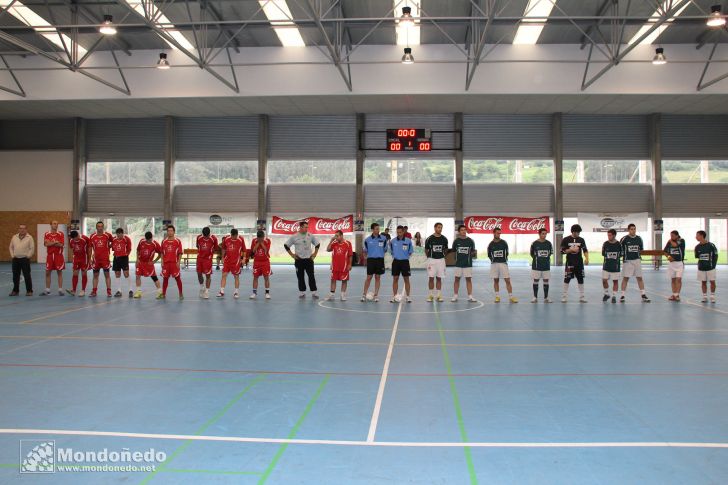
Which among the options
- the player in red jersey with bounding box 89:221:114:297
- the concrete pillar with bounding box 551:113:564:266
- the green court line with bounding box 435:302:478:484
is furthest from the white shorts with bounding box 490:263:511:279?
the concrete pillar with bounding box 551:113:564:266

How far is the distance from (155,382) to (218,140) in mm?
27072

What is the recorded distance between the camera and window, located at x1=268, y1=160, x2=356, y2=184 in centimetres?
3089

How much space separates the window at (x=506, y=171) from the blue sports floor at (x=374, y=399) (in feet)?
69.6

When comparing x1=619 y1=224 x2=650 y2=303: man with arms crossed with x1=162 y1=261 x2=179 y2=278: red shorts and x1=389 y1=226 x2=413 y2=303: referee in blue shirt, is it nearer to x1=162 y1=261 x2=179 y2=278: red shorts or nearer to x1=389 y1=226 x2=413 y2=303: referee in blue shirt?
x1=389 y1=226 x2=413 y2=303: referee in blue shirt

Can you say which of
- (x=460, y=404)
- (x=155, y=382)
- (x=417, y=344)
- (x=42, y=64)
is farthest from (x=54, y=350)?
(x=42, y=64)

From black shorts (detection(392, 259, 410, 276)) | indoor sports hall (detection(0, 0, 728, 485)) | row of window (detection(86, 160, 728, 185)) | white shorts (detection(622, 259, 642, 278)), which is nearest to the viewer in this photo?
indoor sports hall (detection(0, 0, 728, 485))

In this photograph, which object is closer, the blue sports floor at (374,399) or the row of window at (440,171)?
the blue sports floor at (374,399)

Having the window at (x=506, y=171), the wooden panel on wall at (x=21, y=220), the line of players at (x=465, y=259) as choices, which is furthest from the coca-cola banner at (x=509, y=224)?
the wooden panel on wall at (x=21, y=220)

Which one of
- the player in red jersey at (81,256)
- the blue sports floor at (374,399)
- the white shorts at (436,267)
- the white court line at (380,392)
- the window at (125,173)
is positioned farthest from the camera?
the window at (125,173)

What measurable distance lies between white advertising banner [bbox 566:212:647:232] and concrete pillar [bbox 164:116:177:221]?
23292 mm

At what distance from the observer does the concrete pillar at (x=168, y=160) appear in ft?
101

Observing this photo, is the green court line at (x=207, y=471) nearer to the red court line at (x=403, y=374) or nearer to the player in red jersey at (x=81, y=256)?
the red court line at (x=403, y=374)

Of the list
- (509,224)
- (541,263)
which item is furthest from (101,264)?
(509,224)

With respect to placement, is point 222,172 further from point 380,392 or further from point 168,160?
point 380,392
